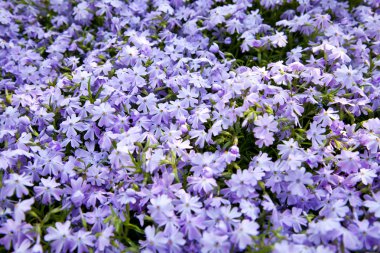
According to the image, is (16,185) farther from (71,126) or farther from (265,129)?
(265,129)

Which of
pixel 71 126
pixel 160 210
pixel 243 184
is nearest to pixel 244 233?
pixel 243 184

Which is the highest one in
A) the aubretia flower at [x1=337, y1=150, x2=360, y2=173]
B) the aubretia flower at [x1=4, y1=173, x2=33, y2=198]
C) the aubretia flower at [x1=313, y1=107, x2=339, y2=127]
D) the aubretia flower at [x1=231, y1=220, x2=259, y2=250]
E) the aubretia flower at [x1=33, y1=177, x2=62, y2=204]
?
the aubretia flower at [x1=313, y1=107, x2=339, y2=127]

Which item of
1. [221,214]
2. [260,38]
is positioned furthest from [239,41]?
[221,214]

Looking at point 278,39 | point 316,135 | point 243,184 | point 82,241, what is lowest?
point 82,241

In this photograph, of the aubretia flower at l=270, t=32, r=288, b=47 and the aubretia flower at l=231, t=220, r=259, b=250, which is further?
the aubretia flower at l=270, t=32, r=288, b=47

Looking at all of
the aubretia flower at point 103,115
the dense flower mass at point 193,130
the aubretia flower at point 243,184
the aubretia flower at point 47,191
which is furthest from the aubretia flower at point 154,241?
the aubretia flower at point 103,115

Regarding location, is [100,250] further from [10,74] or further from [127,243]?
[10,74]

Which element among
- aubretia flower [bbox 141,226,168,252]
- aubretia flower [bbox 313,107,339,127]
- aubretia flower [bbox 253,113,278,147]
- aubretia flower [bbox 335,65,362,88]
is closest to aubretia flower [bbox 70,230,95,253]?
aubretia flower [bbox 141,226,168,252]

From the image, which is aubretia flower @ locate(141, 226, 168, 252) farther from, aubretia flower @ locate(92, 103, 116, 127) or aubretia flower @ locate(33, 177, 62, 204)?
aubretia flower @ locate(92, 103, 116, 127)
